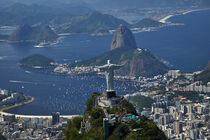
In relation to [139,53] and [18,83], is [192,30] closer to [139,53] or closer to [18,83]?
[139,53]

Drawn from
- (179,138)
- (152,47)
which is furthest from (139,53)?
(179,138)

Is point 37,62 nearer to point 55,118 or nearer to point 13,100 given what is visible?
point 13,100

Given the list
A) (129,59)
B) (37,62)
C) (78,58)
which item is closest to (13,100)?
(129,59)

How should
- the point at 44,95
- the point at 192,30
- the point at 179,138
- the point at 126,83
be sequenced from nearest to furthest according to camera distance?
1. the point at 179,138
2. the point at 44,95
3. the point at 126,83
4. the point at 192,30

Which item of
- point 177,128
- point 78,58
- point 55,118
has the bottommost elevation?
point 177,128

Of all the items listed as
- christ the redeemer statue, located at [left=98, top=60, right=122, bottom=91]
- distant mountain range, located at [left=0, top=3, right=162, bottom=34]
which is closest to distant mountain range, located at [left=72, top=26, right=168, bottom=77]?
christ the redeemer statue, located at [left=98, top=60, right=122, bottom=91]

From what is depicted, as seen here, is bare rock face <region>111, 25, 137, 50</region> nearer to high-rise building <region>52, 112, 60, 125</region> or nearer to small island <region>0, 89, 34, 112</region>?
small island <region>0, 89, 34, 112</region>
